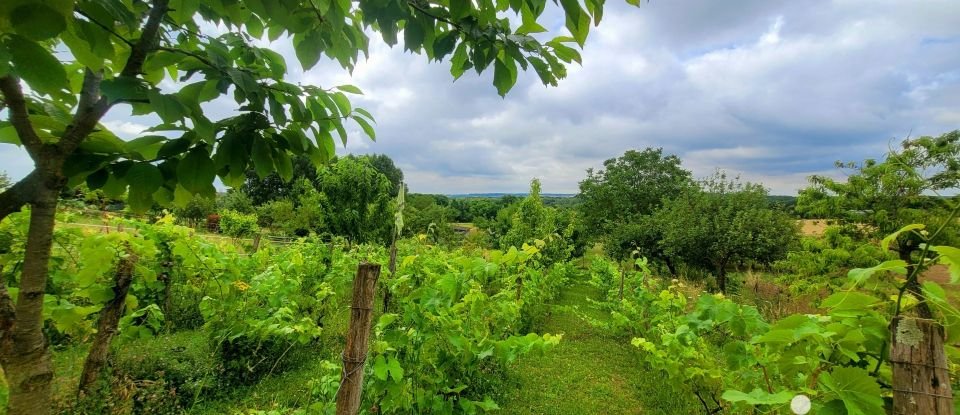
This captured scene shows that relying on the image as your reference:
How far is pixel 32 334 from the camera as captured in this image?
0.82m

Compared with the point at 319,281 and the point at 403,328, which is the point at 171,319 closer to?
the point at 319,281

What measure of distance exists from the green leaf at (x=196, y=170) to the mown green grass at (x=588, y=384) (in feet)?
13.6

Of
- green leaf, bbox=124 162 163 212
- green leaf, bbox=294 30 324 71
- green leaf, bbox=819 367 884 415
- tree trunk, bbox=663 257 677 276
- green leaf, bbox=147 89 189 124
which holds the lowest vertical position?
tree trunk, bbox=663 257 677 276

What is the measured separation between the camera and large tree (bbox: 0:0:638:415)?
29.7 inches

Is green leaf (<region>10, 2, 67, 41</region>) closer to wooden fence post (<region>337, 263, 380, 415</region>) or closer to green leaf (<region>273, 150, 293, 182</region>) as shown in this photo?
green leaf (<region>273, 150, 293, 182</region>)

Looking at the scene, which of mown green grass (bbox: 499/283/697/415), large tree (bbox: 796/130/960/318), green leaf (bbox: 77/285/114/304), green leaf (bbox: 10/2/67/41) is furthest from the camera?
large tree (bbox: 796/130/960/318)

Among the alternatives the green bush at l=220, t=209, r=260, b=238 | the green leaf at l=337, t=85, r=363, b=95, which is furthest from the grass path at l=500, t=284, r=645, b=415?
the green bush at l=220, t=209, r=260, b=238

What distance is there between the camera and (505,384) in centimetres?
515

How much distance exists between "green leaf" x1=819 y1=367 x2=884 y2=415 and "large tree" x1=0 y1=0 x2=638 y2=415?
1.28 meters

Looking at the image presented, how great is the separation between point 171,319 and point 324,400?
4501 millimetres

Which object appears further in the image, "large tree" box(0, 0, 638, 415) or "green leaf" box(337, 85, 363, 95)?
"green leaf" box(337, 85, 363, 95)

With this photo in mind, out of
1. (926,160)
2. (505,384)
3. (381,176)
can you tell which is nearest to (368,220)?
(381,176)

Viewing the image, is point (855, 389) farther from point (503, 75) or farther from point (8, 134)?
point (8, 134)

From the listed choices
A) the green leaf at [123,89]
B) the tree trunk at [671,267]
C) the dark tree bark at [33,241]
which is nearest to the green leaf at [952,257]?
the green leaf at [123,89]
